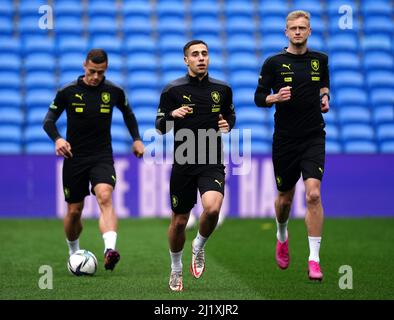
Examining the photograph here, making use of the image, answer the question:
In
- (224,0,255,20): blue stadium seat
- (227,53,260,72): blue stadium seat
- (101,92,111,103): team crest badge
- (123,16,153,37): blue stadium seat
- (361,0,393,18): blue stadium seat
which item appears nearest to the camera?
(101,92,111,103): team crest badge

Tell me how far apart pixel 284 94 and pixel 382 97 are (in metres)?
11.9

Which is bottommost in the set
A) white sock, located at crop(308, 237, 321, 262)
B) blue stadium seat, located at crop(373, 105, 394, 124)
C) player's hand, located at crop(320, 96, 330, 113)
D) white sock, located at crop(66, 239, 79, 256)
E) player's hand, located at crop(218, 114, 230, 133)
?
white sock, located at crop(66, 239, 79, 256)

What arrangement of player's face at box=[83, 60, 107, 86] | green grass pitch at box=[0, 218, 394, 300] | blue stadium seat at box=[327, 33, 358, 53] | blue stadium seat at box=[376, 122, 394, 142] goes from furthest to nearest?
blue stadium seat at box=[327, 33, 358, 53] → blue stadium seat at box=[376, 122, 394, 142] → player's face at box=[83, 60, 107, 86] → green grass pitch at box=[0, 218, 394, 300]

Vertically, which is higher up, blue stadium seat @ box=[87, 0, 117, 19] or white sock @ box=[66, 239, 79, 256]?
blue stadium seat @ box=[87, 0, 117, 19]

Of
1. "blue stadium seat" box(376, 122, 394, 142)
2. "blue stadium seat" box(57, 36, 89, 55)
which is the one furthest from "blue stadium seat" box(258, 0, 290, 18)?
"blue stadium seat" box(57, 36, 89, 55)

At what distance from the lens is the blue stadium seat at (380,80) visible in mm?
21094

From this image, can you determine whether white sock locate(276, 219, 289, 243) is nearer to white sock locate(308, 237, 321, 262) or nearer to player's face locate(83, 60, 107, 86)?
white sock locate(308, 237, 321, 262)

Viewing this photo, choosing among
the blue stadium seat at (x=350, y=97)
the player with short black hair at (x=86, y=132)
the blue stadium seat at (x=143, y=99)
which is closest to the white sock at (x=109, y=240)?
the player with short black hair at (x=86, y=132)

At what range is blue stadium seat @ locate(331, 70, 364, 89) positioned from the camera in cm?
2100

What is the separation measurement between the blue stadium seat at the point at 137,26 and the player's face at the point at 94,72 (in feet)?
36.9

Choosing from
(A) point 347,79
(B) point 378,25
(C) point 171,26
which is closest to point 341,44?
(A) point 347,79

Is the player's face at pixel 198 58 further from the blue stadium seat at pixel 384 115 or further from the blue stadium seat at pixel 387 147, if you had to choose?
the blue stadium seat at pixel 384 115

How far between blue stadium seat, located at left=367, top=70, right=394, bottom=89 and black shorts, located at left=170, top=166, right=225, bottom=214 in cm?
1270

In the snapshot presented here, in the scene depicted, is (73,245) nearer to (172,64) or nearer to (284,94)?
(284,94)
